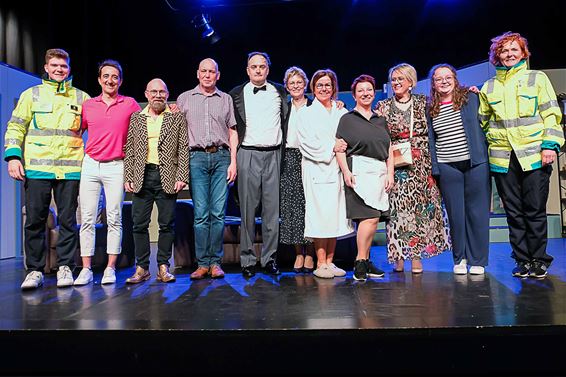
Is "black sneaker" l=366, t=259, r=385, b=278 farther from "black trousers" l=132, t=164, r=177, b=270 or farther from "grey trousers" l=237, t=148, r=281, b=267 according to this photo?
"black trousers" l=132, t=164, r=177, b=270

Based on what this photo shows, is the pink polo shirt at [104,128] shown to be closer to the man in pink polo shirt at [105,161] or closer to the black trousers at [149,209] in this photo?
the man in pink polo shirt at [105,161]

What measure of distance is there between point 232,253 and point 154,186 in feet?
4.21

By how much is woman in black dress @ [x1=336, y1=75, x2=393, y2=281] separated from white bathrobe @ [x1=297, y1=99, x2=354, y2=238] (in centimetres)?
9

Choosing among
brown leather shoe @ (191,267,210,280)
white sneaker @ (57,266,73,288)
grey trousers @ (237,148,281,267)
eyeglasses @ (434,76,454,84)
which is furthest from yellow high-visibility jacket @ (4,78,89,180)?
eyeglasses @ (434,76,454,84)

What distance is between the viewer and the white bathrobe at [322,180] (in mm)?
3248

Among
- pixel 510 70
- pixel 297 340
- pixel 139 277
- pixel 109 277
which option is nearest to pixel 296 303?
pixel 297 340

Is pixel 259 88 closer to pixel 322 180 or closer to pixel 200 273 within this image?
pixel 322 180

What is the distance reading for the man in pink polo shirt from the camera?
124 inches

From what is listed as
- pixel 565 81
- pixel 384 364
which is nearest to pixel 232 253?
pixel 384 364

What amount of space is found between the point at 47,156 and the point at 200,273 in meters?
1.28

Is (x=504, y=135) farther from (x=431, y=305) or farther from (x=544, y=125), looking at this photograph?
(x=431, y=305)

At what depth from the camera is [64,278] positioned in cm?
314

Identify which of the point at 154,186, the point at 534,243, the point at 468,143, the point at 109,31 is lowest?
the point at 534,243

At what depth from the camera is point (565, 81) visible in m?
6.85
